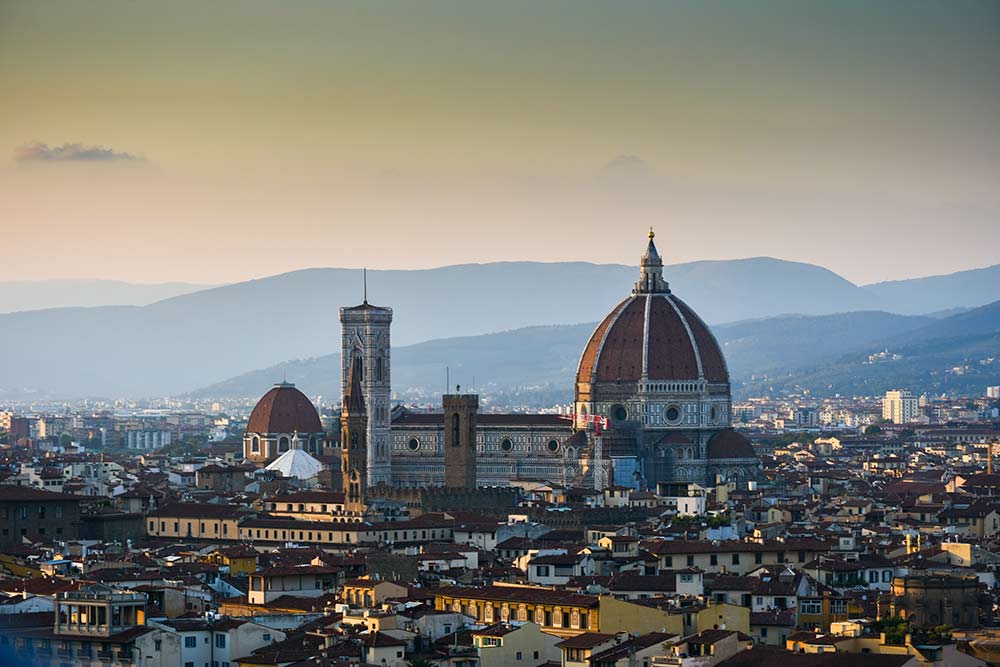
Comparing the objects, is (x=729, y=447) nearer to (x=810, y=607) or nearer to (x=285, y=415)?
(x=285, y=415)

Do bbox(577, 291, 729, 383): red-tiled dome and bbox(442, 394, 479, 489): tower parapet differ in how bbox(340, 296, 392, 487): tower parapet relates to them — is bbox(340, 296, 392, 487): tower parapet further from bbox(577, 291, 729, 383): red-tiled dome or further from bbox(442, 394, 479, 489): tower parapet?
bbox(577, 291, 729, 383): red-tiled dome

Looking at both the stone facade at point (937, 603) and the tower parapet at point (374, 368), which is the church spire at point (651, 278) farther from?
the stone facade at point (937, 603)

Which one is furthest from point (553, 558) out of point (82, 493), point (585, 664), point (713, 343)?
point (713, 343)

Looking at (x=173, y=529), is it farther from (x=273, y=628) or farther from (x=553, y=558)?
(x=273, y=628)

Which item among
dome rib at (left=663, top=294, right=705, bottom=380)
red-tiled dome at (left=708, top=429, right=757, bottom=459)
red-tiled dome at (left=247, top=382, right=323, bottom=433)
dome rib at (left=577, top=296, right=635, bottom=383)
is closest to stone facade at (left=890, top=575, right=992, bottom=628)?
red-tiled dome at (left=708, top=429, right=757, bottom=459)

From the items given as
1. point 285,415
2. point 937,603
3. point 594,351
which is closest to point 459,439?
point 594,351

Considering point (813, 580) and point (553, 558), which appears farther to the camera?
point (553, 558)
